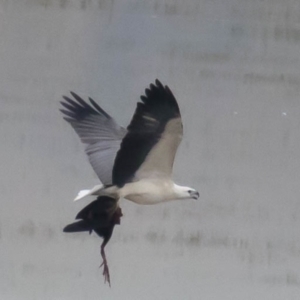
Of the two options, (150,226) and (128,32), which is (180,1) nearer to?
(128,32)

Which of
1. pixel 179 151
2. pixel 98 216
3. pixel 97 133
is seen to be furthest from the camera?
pixel 179 151

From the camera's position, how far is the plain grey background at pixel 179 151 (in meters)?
2.07

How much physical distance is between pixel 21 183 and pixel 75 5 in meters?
0.49

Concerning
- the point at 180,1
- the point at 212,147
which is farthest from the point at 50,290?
the point at 180,1

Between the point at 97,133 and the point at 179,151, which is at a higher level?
the point at 97,133

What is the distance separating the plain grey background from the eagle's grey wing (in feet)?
1.98

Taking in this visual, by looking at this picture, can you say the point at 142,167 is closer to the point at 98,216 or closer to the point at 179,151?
the point at 98,216

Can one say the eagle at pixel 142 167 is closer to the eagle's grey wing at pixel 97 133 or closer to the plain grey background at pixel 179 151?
the eagle's grey wing at pixel 97 133

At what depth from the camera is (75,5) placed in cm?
208

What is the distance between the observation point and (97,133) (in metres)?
1.45

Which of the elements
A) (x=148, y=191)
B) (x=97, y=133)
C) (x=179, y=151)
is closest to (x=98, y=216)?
(x=148, y=191)

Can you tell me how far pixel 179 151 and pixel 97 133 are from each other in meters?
0.69

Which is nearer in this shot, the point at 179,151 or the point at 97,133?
the point at 97,133

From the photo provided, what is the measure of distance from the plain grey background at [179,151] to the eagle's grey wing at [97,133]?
23.7 inches
